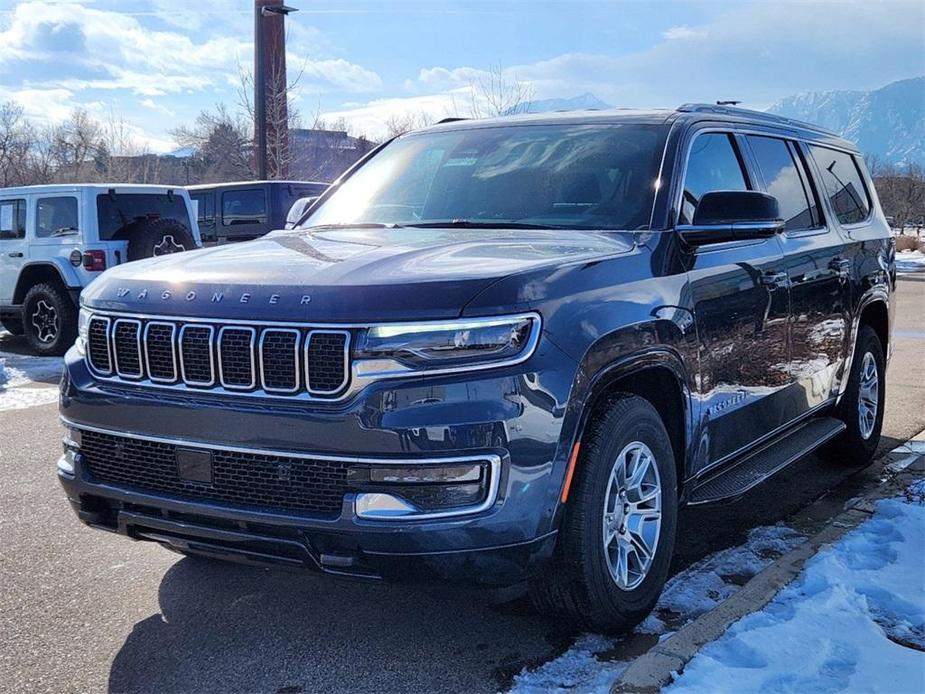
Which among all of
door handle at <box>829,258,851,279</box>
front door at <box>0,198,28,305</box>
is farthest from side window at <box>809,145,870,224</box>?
front door at <box>0,198,28,305</box>

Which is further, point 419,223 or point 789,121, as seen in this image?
point 789,121

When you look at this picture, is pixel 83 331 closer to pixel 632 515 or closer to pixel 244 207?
pixel 632 515

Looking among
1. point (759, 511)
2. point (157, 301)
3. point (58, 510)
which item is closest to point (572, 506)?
point (157, 301)

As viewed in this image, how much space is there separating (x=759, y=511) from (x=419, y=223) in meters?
2.46

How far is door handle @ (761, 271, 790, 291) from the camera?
14.1 ft

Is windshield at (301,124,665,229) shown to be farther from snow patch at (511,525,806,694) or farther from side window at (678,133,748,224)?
snow patch at (511,525,806,694)

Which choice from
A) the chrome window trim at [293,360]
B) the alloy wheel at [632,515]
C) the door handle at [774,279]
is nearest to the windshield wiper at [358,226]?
the chrome window trim at [293,360]

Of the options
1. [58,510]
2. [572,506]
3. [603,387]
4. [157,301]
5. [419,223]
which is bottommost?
[58,510]

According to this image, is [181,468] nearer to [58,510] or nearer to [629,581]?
[629,581]

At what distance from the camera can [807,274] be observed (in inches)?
188

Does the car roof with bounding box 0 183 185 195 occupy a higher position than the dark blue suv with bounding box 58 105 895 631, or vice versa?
the car roof with bounding box 0 183 185 195

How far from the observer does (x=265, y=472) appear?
2877 mm

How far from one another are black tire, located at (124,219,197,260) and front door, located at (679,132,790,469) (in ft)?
25.7

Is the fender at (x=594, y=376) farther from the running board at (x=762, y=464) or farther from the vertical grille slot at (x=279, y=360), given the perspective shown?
the vertical grille slot at (x=279, y=360)
